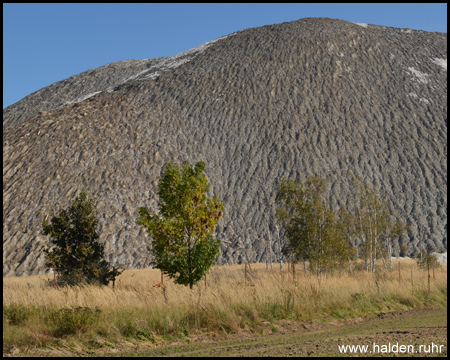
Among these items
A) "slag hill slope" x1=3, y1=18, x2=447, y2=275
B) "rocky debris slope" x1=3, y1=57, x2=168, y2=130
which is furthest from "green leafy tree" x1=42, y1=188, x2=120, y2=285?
"rocky debris slope" x1=3, y1=57, x2=168, y2=130

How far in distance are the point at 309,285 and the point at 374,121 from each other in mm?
66517

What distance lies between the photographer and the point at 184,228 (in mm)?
20844

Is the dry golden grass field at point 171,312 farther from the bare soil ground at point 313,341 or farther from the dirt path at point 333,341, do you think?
the dirt path at point 333,341

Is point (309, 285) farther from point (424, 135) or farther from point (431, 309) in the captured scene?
point (424, 135)

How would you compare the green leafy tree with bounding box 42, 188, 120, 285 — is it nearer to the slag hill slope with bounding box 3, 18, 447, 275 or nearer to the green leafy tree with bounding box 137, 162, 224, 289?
the green leafy tree with bounding box 137, 162, 224, 289

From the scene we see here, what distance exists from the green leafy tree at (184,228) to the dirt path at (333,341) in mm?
6405

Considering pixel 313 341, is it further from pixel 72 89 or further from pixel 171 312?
pixel 72 89

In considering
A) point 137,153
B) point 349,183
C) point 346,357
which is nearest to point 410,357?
point 346,357

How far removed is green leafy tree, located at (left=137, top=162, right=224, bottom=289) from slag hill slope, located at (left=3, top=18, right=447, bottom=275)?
118ft

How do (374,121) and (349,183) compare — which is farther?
(374,121)

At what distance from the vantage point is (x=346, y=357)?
29.9 feet

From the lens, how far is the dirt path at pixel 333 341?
9.77m

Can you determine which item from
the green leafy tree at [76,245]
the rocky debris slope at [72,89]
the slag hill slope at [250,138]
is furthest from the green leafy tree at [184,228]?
the rocky debris slope at [72,89]

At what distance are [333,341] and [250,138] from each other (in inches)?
2622
